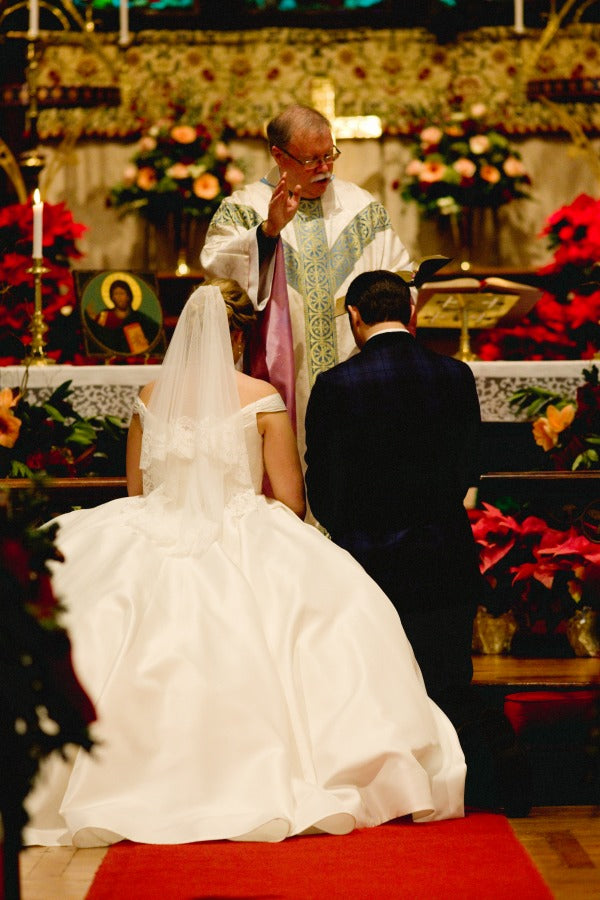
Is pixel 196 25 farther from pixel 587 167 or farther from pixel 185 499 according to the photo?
pixel 185 499

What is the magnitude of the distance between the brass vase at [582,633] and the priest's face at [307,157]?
1.92 metres

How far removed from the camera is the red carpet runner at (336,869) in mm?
3041

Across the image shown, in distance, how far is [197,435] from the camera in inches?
166

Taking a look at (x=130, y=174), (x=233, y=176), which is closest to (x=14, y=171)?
(x=130, y=174)

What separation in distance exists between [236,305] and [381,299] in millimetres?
581

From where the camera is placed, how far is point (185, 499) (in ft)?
13.7

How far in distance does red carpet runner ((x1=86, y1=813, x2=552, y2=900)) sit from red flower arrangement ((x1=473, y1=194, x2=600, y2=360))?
9.09ft

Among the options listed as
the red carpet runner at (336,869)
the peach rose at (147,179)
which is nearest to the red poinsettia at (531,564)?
the red carpet runner at (336,869)

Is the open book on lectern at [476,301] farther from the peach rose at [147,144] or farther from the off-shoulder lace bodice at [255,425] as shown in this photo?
the peach rose at [147,144]

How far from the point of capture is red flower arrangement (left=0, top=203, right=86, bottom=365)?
19.0ft

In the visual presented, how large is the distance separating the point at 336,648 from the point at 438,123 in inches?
166

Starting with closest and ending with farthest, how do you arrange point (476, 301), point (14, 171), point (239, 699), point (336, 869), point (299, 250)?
point (336, 869) < point (239, 699) < point (299, 250) < point (476, 301) < point (14, 171)

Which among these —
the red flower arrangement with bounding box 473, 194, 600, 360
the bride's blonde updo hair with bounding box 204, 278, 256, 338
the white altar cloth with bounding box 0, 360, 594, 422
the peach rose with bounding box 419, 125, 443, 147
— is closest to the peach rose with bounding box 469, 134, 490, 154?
the peach rose with bounding box 419, 125, 443, 147

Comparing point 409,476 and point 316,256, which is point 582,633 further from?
point 316,256
